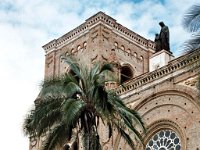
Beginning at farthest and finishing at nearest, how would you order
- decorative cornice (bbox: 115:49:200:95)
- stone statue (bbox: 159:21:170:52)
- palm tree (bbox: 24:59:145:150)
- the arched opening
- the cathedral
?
1. the arched opening
2. stone statue (bbox: 159:21:170:52)
3. decorative cornice (bbox: 115:49:200:95)
4. the cathedral
5. palm tree (bbox: 24:59:145:150)

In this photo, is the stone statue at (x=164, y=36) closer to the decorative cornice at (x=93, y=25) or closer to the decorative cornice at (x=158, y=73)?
the decorative cornice at (x=93, y=25)

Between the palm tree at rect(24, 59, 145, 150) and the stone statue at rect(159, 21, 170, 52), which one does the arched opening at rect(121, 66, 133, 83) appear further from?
the palm tree at rect(24, 59, 145, 150)

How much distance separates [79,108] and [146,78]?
423 inches

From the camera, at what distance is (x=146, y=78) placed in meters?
32.3

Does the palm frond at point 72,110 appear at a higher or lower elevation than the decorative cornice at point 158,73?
lower

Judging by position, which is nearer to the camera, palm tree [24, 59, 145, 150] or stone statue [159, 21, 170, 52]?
palm tree [24, 59, 145, 150]

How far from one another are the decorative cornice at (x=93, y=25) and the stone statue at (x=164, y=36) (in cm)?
394

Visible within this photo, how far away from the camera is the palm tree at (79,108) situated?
74.8 ft

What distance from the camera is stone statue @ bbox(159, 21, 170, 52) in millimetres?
36594

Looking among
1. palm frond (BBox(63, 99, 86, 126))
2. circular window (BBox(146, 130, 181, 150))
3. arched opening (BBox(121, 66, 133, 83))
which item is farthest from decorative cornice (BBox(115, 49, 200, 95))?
palm frond (BBox(63, 99, 86, 126))

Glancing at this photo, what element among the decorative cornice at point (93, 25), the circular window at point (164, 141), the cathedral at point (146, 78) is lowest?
the circular window at point (164, 141)

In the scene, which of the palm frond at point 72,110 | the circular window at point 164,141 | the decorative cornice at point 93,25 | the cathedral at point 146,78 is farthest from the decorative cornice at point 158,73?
the decorative cornice at point 93,25

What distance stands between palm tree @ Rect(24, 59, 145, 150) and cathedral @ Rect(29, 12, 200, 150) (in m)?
3.63

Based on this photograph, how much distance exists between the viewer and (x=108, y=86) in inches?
1359
